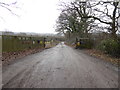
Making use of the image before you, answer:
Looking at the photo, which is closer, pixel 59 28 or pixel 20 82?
pixel 20 82

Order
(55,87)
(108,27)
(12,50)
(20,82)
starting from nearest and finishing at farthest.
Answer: (55,87) → (20,82) → (12,50) → (108,27)

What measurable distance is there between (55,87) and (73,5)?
642 inches

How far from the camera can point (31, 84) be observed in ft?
11.6

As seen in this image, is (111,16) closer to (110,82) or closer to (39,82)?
(110,82)

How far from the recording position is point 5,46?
11.5 m

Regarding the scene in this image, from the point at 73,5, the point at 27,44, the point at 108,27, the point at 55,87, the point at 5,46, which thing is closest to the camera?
the point at 55,87

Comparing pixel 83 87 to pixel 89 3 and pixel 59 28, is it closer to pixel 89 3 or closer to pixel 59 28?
pixel 89 3

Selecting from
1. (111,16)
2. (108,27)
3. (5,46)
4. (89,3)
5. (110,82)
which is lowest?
(110,82)

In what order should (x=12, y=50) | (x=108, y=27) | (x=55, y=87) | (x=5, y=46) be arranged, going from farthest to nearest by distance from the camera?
(x=108, y=27) < (x=12, y=50) < (x=5, y=46) < (x=55, y=87)

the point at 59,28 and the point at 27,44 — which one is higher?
the point at 59,28

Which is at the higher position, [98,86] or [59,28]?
[59,28]

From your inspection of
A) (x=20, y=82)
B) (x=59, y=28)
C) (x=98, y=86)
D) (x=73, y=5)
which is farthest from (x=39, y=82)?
(x=59, y=28)

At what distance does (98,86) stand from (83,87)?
0.48 metres

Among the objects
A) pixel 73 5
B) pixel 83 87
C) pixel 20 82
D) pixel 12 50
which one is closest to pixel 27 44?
pixel 12 50
